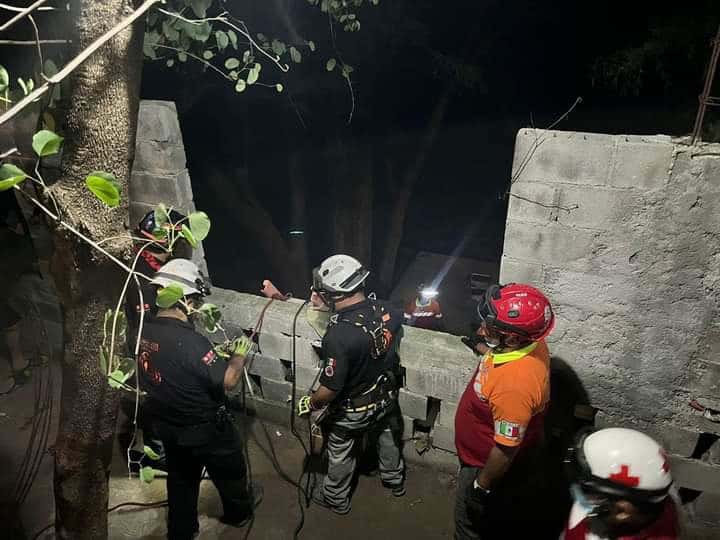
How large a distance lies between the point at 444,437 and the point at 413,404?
379 millimetres

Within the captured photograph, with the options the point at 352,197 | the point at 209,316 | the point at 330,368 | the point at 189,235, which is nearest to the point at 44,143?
the point at 189,235

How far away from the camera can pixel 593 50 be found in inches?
356

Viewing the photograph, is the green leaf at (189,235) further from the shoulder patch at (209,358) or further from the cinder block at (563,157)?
the cinder block at (563,157)

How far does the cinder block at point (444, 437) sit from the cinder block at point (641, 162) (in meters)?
2.34

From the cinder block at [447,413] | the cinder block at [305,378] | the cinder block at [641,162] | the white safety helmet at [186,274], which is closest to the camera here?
the cinder block at [641,162]

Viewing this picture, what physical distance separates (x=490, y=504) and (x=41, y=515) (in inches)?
142

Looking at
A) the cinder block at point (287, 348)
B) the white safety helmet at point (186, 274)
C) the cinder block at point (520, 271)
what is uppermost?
the cinder block at point (520, 271)

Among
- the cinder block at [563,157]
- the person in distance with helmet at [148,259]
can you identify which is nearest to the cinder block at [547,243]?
the cinder block at [563,157]

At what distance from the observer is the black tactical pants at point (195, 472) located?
3648mm

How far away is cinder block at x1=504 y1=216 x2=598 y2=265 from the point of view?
128 inches

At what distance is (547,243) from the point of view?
11.0ft

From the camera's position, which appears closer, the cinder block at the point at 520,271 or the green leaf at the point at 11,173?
the green leaf at the point at 11,173

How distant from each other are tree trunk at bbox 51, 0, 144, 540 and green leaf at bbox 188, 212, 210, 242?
1.62ft

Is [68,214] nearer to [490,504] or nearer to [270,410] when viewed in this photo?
[490,504]
